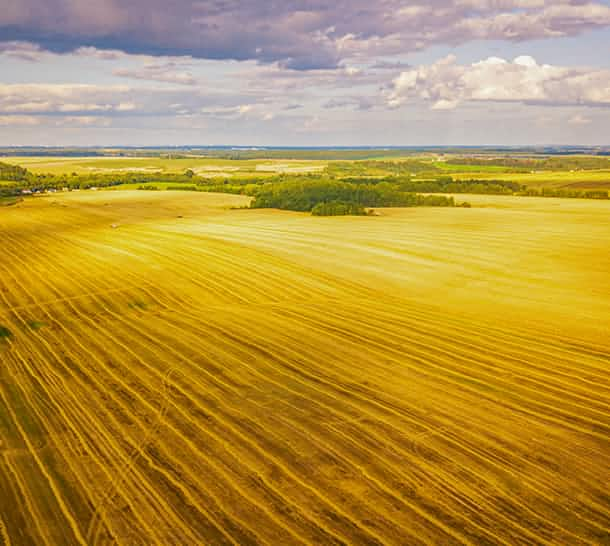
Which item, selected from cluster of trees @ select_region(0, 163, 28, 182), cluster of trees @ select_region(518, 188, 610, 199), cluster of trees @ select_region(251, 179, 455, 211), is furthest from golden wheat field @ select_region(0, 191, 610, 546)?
cluster of trees @ select_region(0, 163, 28, 182)

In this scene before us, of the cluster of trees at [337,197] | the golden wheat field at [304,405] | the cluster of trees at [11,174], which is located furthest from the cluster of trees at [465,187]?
the cluster of trees at [11,174]

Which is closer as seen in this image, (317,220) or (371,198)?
(317,220)

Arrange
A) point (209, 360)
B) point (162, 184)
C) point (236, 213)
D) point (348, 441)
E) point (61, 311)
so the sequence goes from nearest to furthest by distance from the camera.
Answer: point (348, 441)
point (209, 360)
point (61, 311)
point (236, 213)
point (162, 184)

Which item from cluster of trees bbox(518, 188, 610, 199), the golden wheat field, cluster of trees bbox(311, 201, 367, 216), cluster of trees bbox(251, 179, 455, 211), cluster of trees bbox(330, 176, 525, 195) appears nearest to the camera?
the golden wheat field

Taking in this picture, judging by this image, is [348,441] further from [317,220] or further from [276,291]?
[317,220]

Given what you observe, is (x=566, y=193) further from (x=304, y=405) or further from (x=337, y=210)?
(x=304, y=405)

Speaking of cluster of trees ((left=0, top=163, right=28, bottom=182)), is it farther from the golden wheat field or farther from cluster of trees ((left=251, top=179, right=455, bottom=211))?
the golden wheat field

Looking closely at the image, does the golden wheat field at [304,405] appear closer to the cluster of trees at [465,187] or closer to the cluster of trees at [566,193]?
the cluster of trees at [566,193]

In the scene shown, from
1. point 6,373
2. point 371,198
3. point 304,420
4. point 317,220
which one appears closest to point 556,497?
point 304,420

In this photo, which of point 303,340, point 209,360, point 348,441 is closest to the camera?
point 348,441
